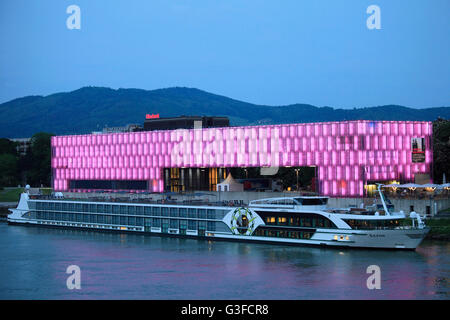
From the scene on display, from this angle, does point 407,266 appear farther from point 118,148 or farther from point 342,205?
point 118,148

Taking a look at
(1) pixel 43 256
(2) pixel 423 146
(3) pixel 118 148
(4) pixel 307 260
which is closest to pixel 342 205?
(2) pixel 423 146

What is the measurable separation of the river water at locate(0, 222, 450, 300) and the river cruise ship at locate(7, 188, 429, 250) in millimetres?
1199

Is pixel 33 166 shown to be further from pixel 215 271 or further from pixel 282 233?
pixel 215 271

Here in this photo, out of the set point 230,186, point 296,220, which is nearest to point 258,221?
point 296,220

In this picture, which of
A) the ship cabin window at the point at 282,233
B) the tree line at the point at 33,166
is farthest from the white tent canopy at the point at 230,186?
the tree line at the point at 33,166

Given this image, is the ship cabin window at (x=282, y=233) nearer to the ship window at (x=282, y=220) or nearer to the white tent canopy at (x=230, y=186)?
the ship window at (x=282, y=220)

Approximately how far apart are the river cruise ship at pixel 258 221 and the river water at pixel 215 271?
47.2 inches

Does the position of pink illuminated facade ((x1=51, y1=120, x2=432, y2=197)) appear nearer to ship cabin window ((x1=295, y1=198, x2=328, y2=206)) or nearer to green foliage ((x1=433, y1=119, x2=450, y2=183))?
green foliage ((x1=433, y1=119, x2=450, y2=183))

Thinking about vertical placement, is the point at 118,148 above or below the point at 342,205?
above

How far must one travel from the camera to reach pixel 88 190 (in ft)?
439

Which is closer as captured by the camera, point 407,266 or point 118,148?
point 407,266

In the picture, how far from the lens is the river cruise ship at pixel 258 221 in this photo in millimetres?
67312
